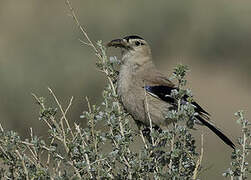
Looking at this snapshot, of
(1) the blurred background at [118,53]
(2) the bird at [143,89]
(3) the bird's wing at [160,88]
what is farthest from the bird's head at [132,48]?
(1) the blurred background at [118,53]

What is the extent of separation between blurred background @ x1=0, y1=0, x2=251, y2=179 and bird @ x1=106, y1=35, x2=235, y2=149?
4.23 meters

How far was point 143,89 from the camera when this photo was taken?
239 inches

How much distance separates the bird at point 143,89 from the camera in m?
5.90

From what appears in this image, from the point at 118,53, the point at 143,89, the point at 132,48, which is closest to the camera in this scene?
the point at 143,89

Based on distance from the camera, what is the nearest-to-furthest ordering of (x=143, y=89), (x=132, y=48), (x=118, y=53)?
(x=143, y=89) → (x=132, y=48) → (x=118, y=53)

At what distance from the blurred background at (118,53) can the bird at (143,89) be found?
4.23 m

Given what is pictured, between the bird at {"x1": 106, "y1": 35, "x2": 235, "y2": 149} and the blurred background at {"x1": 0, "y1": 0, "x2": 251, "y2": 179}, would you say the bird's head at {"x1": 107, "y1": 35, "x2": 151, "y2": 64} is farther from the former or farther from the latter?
the blurred background at {"x1": 0, "y1": 0, "x2": 251, "y2": 179}

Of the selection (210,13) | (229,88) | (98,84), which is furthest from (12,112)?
(210,13)

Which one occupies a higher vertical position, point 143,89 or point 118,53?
point 118,53

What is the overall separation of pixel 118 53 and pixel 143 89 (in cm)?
893

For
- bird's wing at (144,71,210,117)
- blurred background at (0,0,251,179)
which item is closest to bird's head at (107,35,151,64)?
bird's wing at (144,71,210,117)

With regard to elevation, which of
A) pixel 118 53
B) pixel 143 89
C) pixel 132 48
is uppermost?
pixel 118 53

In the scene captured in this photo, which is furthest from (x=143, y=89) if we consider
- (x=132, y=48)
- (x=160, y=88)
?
(x=132, y=48)

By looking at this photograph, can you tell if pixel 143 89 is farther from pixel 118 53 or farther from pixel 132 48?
pixel 118 53
